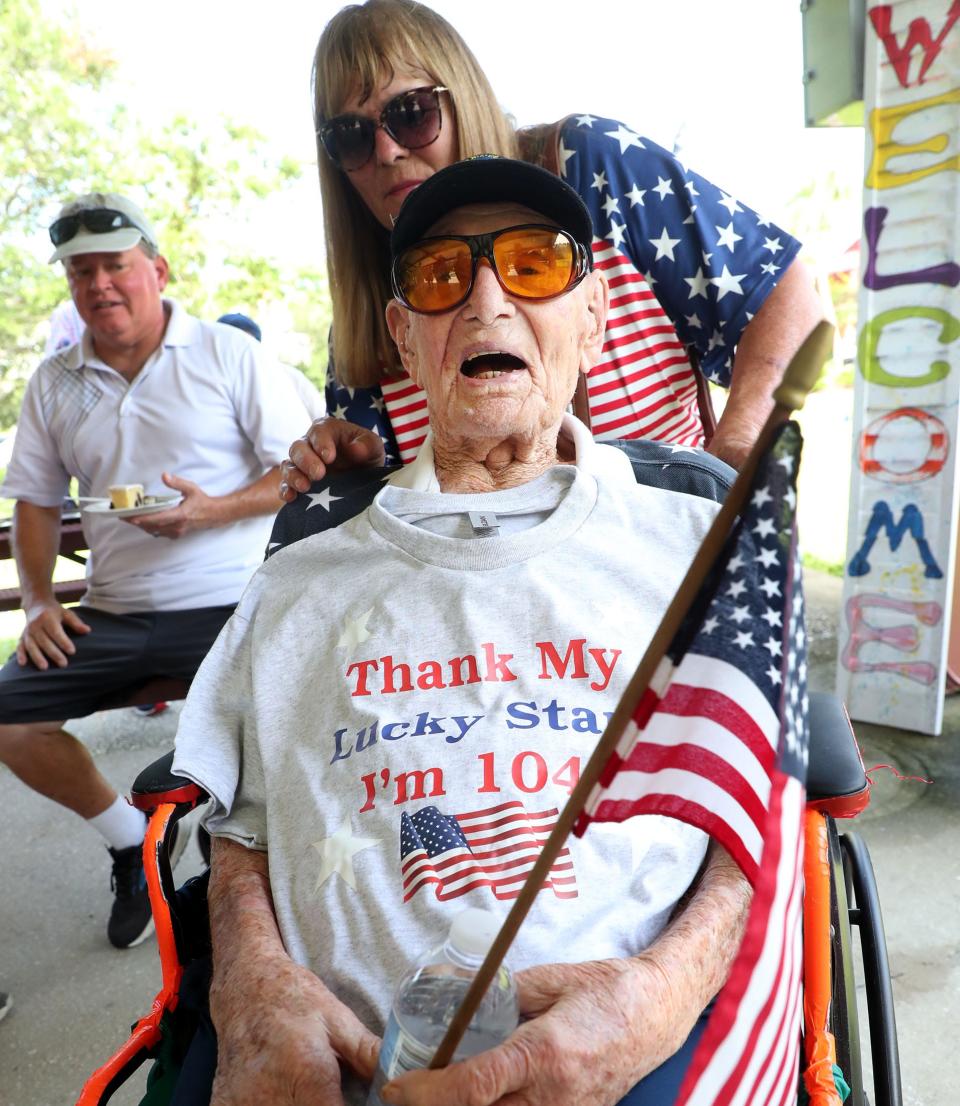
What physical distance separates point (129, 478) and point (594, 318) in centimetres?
213

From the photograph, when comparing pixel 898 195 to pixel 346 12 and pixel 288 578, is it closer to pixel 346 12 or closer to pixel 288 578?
pixel 346 12

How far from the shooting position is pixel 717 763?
95 cm

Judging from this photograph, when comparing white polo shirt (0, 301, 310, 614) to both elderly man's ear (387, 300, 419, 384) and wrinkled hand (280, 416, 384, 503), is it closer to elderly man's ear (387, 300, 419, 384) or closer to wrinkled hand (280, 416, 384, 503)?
wrinkled hand (280, 416, 384, 503)

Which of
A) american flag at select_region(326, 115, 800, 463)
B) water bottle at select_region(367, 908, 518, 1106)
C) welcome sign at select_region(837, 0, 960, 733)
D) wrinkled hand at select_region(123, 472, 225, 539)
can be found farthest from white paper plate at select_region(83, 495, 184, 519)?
welcome sign at select_region(837, 0, 960, 733)

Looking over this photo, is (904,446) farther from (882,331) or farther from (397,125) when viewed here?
(397,125)

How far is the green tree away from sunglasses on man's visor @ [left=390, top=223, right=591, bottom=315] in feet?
47.7

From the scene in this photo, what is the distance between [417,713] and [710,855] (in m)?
0.46

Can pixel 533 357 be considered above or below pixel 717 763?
above

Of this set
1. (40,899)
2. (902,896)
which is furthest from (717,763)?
(40,899)

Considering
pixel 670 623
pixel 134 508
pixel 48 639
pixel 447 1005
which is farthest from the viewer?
pixel 48 639

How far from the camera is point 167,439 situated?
3.24m

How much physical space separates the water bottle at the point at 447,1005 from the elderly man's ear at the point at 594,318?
1.02 metres

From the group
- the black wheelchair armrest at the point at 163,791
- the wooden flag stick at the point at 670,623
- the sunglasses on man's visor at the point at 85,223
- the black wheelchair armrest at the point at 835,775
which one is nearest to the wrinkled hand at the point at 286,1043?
the wooden flag stick at the point at 670,623

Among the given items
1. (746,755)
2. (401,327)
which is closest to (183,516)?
(401,327)
